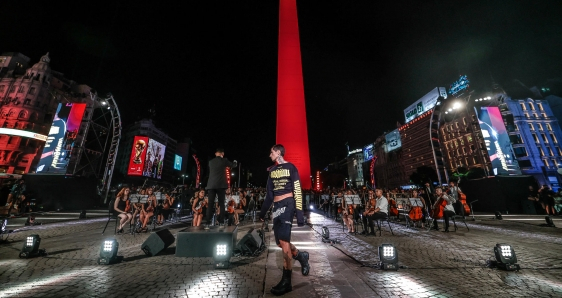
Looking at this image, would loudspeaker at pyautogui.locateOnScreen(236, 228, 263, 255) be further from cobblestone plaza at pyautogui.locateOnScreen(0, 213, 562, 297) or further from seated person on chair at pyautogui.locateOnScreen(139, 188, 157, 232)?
seated person on chair at pyautogui.locateOnScreen(139, 188, 157, 232)

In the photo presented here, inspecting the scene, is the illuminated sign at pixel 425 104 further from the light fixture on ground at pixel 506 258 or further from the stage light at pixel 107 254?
the stage light at pixel 107 254

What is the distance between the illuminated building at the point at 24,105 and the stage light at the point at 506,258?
160 ft

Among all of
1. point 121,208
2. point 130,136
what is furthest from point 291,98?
point 130,136

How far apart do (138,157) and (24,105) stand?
20.2 metres

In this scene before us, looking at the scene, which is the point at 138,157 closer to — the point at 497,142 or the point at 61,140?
the point at 61,140

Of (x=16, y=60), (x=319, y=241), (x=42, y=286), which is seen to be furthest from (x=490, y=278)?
(x=16, y=60)

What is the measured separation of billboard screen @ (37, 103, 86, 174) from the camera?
17531 millimetres

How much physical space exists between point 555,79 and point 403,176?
42940mm

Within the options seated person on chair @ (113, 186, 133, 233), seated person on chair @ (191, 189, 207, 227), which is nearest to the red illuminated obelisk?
seated person on chair @ (191, 189, 207, 227)

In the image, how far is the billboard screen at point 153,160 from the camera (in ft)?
140

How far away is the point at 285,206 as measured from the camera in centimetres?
333

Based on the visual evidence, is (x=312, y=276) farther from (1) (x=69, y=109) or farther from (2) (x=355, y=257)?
(1) (x=69, y=109)

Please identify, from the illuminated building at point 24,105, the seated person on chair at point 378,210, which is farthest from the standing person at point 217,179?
the illuminated building at point 24,105

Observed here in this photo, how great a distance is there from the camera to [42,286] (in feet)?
10.6
